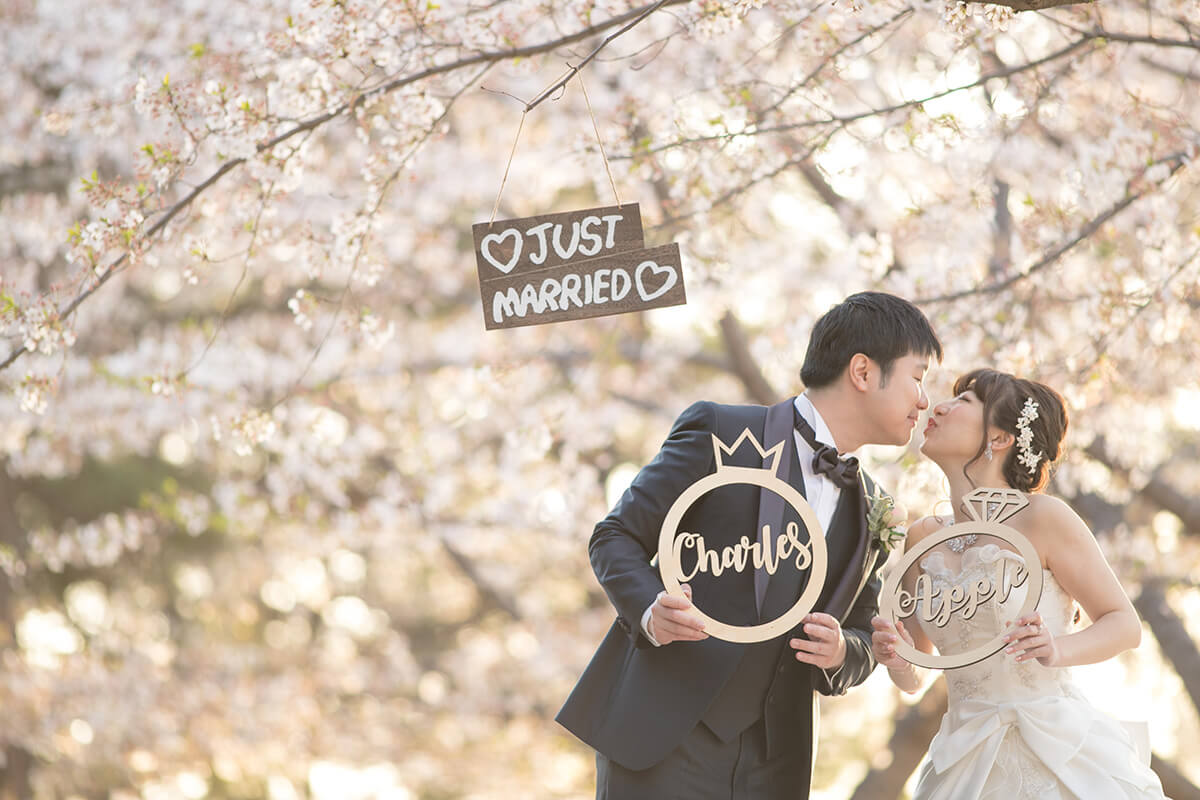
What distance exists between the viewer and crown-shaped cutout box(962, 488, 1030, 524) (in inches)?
85.4

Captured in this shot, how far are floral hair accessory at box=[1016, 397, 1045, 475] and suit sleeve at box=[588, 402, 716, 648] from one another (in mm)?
693

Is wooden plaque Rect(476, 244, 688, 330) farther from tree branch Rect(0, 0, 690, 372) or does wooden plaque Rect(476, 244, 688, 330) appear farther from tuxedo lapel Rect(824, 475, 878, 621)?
tree branch Rect(0, 0, 690, 372)

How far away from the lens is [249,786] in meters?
8.84

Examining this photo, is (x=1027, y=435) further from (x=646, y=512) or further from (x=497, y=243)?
(x=497, y=243)

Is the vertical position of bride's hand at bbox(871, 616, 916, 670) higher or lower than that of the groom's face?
lower

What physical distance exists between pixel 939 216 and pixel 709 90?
0.97 metres

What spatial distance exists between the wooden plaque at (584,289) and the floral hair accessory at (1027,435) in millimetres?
787

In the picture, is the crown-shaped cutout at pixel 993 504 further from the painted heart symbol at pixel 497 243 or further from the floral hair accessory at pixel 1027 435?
the painted heart symbol at pixel 497 243

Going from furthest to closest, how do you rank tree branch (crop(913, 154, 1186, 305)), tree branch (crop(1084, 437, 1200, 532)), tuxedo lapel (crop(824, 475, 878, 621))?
tree branch (crop(1084, 437, 1200, 532)) → tree branch (crop(913, 154, 1186, 305)) → tuxedo lapel (crop(824, 475, 878, 621))

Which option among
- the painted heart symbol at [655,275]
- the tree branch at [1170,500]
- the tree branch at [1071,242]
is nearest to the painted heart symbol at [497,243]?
the painted heart symbol at [655,275]

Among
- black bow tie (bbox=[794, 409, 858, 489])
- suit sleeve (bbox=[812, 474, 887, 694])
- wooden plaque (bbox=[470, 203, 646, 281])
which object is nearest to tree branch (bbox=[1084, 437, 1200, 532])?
suit sleeve (bbox=[812, 474, 887, 694])

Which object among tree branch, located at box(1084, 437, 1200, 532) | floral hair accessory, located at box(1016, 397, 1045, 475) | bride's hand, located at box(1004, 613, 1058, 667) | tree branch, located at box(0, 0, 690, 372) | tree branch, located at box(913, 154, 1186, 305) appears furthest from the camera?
tree branch, located at box(1084, 437, 1200, 532)

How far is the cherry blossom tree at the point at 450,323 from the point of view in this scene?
3090 mm

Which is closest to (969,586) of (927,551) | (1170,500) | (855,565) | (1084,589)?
(927,551)
